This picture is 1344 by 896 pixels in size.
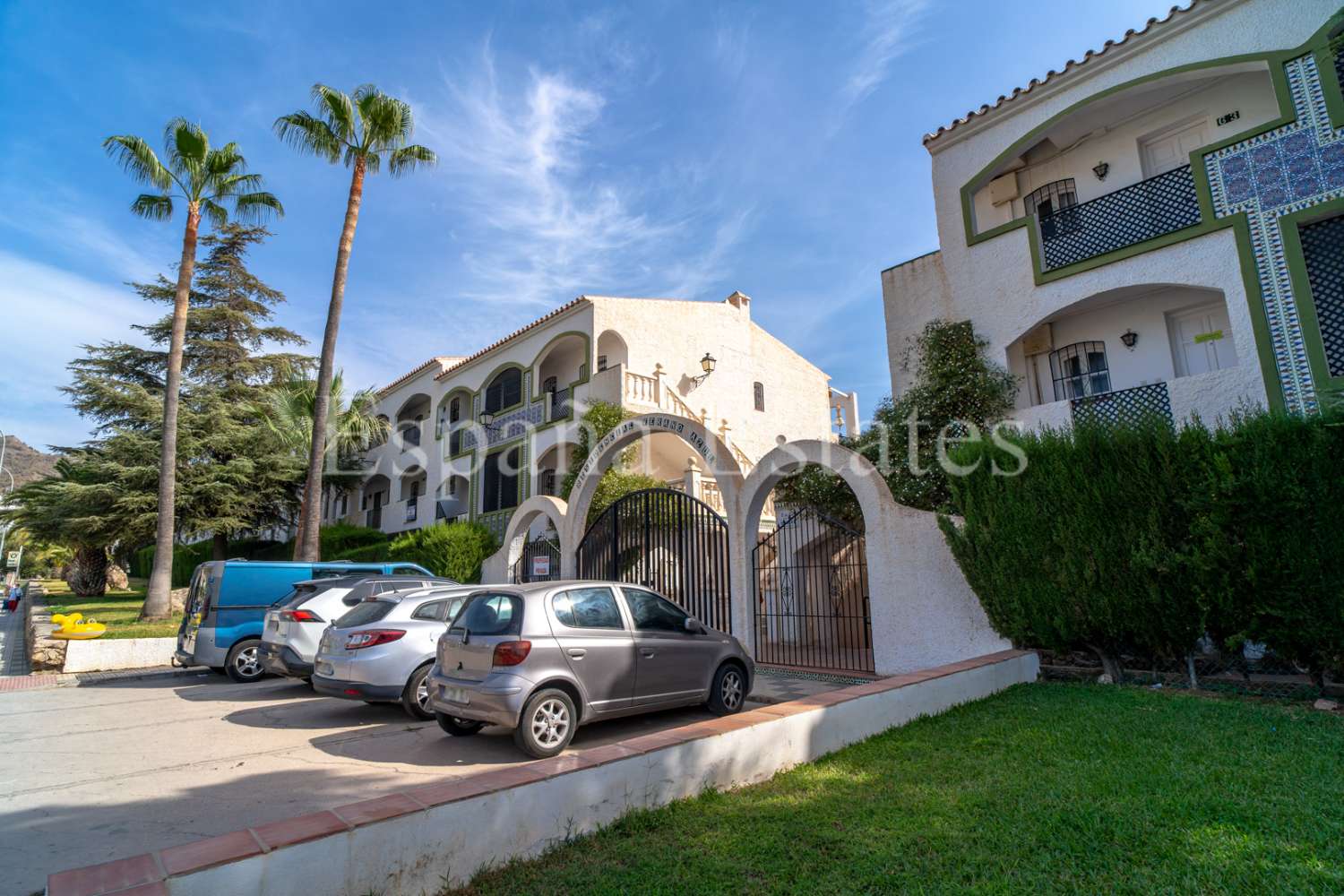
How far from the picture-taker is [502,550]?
52.6 feet

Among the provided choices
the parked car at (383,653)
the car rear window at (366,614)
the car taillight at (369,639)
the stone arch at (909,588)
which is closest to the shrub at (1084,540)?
the stone arch at (909,588)

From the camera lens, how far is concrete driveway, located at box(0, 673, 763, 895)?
4496 mm

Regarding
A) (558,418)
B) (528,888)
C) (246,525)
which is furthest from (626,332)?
(528,888)

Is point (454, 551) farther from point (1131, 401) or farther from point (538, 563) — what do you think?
point (1131, 401)

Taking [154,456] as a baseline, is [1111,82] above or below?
above

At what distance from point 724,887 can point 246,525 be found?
1126 inches

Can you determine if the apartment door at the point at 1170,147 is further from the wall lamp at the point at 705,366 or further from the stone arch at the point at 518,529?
the stone arch at the point at 518,529

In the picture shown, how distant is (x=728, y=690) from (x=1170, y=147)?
13.4 m

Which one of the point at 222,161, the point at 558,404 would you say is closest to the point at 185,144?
the point at 222,161

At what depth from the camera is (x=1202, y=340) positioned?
1228 centimetres

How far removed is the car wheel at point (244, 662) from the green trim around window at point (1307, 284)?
16.4 metres

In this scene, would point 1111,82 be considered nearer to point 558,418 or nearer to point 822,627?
point 822,627

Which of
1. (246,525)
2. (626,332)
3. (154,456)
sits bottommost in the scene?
(246,525)

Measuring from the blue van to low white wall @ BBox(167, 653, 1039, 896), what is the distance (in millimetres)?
8441
